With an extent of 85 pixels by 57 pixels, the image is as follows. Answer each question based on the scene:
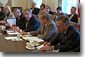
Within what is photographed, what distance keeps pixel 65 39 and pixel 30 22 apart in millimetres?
562

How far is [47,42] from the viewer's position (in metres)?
2.72

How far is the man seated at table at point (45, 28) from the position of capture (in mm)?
2729

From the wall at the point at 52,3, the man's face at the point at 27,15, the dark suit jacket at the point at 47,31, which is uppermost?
the wall at the point at 52,3

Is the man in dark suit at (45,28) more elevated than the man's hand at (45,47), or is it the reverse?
the man in dark suit at (45,28)

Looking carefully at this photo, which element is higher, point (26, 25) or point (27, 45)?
point (26, 25)

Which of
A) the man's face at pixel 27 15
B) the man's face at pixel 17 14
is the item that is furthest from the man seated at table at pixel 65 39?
the man's face at pixel 17 14

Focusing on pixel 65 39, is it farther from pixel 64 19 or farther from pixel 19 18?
pixel 19 18

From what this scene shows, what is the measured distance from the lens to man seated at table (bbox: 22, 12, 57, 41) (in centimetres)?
273

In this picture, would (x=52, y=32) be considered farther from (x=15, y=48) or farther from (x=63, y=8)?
(x=15, y=48)

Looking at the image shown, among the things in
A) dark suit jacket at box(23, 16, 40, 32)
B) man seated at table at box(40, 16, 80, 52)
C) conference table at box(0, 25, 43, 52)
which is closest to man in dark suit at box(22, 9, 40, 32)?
dark suit jacket at box(23, 16, 40, 32)

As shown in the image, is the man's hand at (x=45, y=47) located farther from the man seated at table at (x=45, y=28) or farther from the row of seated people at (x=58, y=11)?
the row of seated people at (x=58, y=11)

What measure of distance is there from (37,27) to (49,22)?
0.63 feet

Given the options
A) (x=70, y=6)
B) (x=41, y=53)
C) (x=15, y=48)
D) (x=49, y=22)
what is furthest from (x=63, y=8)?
(x=15, y=48)

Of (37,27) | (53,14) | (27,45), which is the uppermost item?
(53,14)
